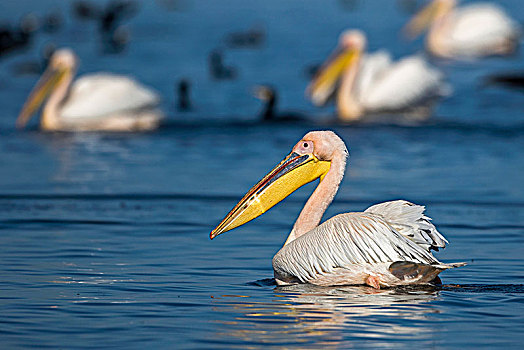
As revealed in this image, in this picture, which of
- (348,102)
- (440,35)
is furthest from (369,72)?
(440,35)

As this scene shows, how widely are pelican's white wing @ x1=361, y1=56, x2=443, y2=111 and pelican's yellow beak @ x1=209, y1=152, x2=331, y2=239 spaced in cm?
824

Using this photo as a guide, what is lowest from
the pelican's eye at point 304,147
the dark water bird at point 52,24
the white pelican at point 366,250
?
the dark water bird at point 52,24

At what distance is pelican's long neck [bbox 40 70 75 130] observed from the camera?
13.4 metres

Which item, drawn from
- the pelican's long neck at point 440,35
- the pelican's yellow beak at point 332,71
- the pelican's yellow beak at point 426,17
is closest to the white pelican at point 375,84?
the pelican's yellow beak at point 332,71

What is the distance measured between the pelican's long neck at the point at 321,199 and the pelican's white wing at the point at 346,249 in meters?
0.24

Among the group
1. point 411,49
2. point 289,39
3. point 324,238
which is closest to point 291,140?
point 324,238

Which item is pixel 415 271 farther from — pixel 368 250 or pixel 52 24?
pixel 52 24

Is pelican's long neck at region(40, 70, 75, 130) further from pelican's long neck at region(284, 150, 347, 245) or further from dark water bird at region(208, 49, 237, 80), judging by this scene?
pelican's long neck at region(284, 150, 347, 245)

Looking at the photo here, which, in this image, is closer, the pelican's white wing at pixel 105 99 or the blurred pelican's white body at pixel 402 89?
the pelican's white wing at pixel 105 99

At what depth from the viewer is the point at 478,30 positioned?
21.1m

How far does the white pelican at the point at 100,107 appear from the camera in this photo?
43.7ft

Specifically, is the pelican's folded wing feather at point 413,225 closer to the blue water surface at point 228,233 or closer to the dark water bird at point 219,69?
the blue water surface at point 228,233

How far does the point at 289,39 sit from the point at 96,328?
69.1 feet

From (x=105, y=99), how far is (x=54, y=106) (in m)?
0.68
